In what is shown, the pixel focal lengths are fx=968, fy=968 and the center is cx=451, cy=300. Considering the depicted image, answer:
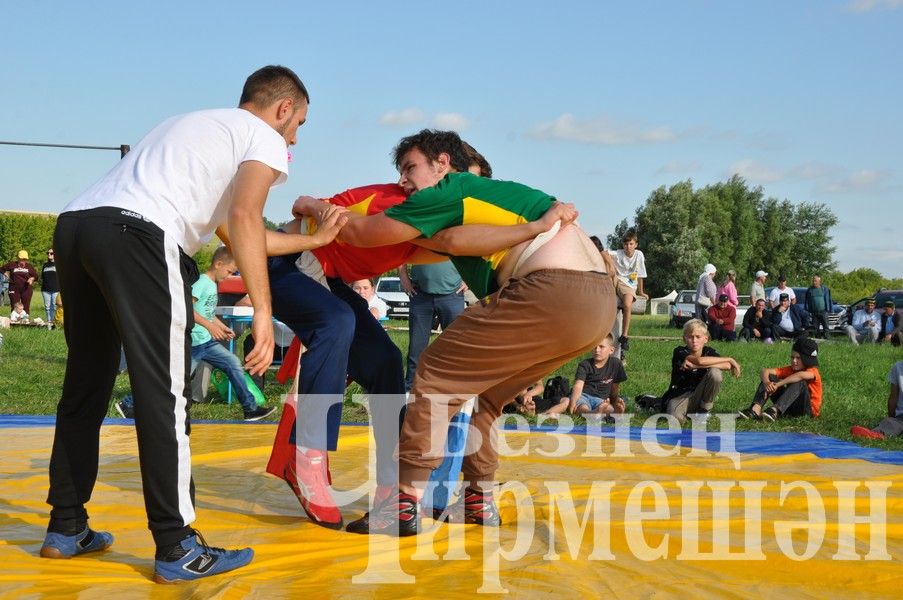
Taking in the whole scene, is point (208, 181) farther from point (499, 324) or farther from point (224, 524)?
point (224, 524)

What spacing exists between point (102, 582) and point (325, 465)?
1063mm

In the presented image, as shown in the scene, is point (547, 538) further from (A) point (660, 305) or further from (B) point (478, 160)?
(A) point (660, 305)

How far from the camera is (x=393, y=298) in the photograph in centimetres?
3103

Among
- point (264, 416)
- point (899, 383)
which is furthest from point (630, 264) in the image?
point (264, 416)

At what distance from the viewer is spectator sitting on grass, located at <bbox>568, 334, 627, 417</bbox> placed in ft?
25.4

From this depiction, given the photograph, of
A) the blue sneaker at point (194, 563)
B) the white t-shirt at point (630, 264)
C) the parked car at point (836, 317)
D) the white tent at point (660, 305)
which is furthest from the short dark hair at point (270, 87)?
the white tent at point (660, 305)

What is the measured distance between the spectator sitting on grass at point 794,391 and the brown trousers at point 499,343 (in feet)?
14.7

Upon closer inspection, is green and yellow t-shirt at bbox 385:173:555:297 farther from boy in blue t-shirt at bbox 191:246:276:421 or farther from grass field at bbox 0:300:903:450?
boy in blue t-shirt at bbox 191:246:276:421

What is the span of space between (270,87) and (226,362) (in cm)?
471

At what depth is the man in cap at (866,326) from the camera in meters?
20.0

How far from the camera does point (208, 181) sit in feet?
9.57

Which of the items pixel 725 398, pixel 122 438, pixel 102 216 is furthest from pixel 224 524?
pixel 725 398

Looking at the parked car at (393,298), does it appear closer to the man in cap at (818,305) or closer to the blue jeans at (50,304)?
the blue jeans at (50,304)

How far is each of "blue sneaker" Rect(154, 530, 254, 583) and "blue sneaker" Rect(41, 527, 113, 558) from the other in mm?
400
